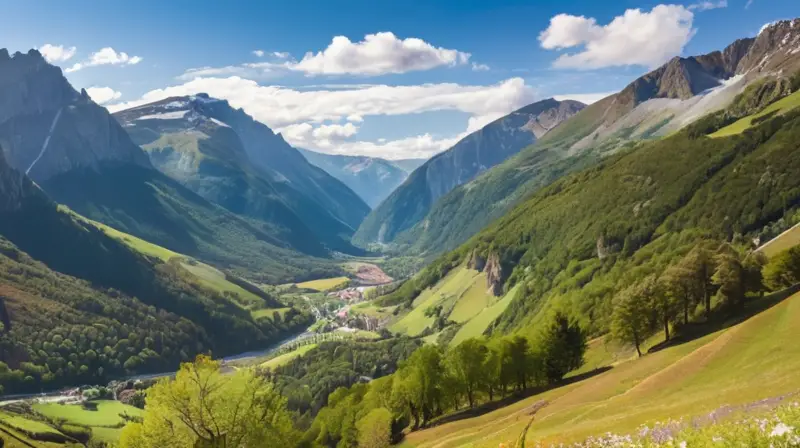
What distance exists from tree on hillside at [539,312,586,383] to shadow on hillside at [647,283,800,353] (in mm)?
13616

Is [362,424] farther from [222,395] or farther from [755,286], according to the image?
[755,286]

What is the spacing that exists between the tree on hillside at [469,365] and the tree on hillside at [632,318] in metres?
23.5

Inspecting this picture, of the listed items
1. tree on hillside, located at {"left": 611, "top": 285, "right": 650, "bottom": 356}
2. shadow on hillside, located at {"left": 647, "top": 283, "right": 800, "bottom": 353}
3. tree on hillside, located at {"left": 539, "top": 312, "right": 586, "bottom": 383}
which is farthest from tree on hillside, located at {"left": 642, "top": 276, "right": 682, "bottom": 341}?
tree on hillside, located at {"left": 539, "top": 312, "right": 586, "bottom": 383}

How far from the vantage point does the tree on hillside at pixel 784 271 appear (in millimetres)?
95625

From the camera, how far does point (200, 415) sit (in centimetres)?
5388

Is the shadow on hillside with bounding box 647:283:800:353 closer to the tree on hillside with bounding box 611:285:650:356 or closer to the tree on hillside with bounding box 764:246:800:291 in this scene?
the tree on hillside with bounding box 611:285:650:356

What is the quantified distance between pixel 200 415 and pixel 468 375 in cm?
5437

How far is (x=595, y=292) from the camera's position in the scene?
582 ft

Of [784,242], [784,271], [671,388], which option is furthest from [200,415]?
[784,242]

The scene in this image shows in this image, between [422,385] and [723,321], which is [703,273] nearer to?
[723,321]

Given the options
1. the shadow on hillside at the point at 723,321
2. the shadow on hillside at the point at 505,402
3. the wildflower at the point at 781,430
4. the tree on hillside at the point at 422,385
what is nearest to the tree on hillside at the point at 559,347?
the shadow on hillside at the point at 505,402

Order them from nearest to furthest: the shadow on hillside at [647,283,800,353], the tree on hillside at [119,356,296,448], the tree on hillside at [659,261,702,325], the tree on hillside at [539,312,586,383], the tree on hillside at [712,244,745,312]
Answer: the tree on hillside at [119,356,296,448], the shadow on hillside at [647,283,800,353], the tree on hillside at [712,244,745,312], the tree on hillside at [659,261,702,325], the tree on hillside at [539,312,586,383]

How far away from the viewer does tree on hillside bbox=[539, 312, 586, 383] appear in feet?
320

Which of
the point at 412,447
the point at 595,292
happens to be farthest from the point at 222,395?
the point at 595,292
